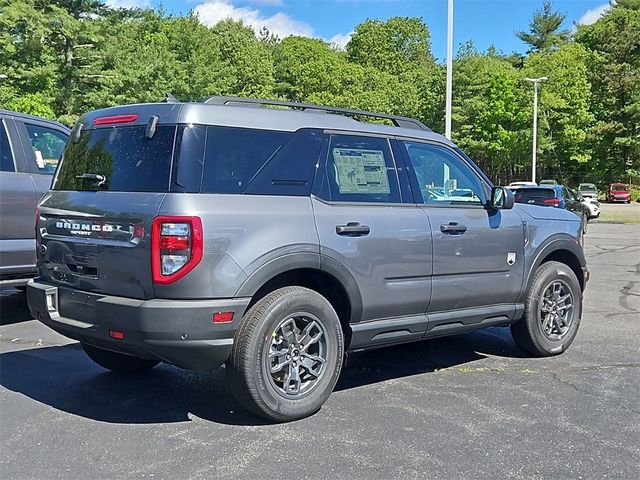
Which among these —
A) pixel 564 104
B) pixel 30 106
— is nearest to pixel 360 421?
pixel 30 106

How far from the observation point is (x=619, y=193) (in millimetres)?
45688

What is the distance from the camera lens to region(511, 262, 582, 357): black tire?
5.69 metres

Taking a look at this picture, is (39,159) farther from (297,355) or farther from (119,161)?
(297,355)

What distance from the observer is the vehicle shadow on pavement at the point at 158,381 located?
4367mm

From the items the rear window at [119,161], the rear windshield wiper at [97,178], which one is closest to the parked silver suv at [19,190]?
the rear window at [119,161]

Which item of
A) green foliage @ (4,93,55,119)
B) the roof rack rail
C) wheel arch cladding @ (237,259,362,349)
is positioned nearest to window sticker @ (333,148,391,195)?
the roof rack rail

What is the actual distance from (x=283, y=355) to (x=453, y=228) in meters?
1.71

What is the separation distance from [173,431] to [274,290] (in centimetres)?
106

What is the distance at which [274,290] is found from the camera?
4.20m

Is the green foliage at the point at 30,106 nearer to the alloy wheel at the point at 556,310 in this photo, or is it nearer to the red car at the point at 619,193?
the alloy wheel at the point at 556,310

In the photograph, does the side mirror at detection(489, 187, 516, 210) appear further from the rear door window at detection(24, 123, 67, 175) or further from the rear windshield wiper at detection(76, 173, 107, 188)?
the rear door window at detection(24, 123, 67, 175)

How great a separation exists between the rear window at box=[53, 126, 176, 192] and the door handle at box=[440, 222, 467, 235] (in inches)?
84.3

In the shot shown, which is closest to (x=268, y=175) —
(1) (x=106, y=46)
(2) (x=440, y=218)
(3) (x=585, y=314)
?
(2) (x=440, y=218)

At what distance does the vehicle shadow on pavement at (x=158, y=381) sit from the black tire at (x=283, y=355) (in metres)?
0.24
